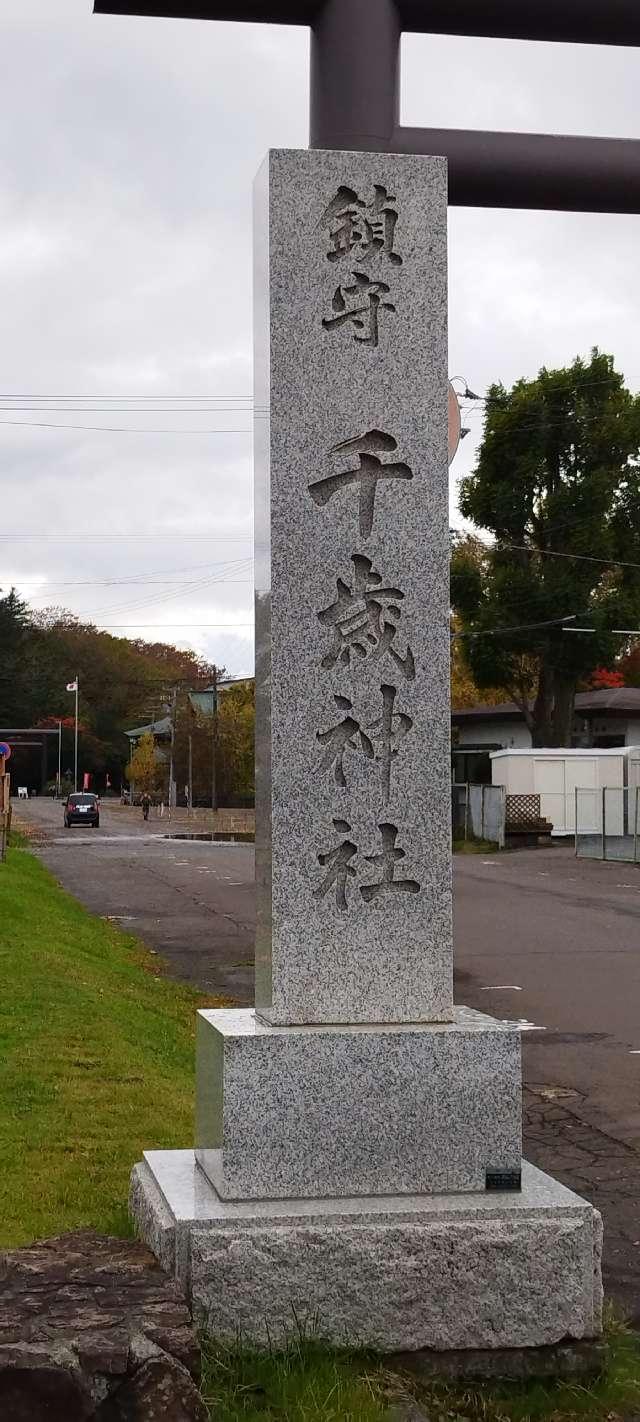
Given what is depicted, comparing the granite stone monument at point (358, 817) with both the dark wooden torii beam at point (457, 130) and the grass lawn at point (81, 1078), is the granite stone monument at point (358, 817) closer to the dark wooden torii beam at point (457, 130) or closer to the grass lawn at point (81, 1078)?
the dark wooden torii beam at point (457, 130)

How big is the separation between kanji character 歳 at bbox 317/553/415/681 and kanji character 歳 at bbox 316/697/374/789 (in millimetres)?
A: 161

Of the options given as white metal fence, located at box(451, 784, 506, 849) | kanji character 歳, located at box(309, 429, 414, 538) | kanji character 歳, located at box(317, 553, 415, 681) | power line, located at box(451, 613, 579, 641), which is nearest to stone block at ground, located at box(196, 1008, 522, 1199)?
kanji character 歳, located at box(317, 553, 415, 681)

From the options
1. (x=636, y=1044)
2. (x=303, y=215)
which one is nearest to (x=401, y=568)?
(x=303, y=215)

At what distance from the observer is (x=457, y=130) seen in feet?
16.7

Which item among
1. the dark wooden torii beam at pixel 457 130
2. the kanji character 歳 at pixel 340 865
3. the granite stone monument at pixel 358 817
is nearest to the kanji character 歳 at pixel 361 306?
the granite stone monument at pixel 358 817

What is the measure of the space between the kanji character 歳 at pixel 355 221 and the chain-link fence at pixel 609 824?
27754 mm

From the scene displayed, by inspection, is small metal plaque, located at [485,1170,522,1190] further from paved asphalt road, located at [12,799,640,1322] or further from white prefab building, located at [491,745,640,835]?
white prefab building, located at [491,745,640,835]

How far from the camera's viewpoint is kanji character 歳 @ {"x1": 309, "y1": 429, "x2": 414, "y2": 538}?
15.1 ft

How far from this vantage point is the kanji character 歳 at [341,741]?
14.9ft

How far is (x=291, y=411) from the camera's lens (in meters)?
4.59

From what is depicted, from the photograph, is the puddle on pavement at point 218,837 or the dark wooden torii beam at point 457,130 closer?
the dark wooden torii beam at point 457,130

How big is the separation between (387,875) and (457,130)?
2.65m

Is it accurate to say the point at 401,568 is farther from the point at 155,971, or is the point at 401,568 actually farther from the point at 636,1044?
the point at 155,971

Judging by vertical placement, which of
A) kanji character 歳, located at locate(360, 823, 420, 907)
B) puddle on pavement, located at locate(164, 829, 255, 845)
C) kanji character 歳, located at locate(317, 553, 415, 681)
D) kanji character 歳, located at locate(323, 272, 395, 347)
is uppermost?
kanji character 歳, located at locate(323, 272, 395, 347)
